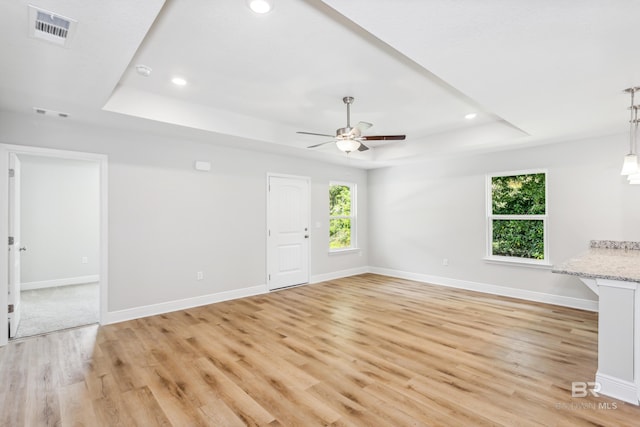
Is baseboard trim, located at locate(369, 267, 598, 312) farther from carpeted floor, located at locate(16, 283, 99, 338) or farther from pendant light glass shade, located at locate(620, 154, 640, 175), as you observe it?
carpeted floor, located at locate(16, 283, 99, 338)

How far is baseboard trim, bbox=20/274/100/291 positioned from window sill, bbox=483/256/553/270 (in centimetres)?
707

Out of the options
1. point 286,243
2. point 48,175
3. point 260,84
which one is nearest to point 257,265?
point 286,243

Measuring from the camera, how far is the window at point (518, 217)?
493 cm

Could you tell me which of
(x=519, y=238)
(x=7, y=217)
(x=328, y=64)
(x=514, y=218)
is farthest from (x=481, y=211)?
(x=7, y=217)

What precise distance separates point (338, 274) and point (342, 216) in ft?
4.19

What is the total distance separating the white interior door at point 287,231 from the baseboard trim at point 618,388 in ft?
14.3

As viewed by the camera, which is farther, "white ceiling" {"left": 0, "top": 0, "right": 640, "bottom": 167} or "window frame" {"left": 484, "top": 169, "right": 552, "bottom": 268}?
"window frame" {"left": 484, "top": 169, "right": 552, "bottom": 268}

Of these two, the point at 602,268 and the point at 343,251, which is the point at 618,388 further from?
the point at 343,251

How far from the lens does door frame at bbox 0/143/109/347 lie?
3320mm

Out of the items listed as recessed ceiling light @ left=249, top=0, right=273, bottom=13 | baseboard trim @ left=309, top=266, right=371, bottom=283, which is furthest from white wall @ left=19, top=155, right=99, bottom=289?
recessed ceiling light @ left=249, top=0, right=273, bottom=13

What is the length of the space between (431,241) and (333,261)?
2.03 m

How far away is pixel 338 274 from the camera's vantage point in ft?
21.9

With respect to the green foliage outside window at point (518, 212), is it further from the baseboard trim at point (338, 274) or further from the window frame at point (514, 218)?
the baseboard trim at point (338, 274)

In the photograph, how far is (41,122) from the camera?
354 cm
